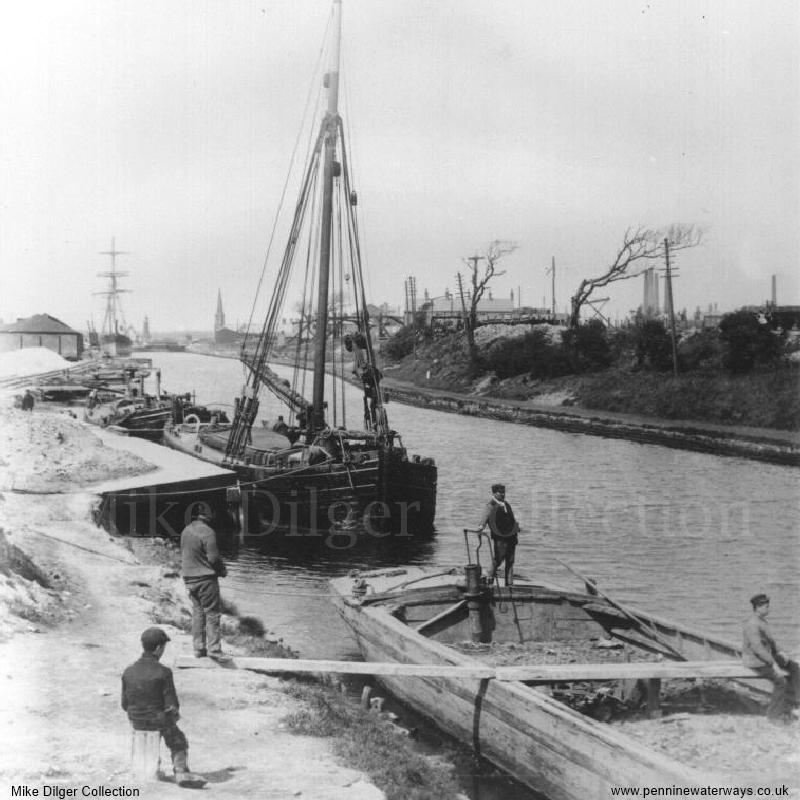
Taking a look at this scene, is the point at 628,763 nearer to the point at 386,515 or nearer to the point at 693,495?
the point at 386,515

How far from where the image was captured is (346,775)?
27.8 ft

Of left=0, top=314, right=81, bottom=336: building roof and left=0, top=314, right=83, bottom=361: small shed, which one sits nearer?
left=0, top=314, right=83, bottom=361: small shed

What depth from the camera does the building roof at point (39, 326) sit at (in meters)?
99.1

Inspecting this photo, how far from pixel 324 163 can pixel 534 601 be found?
63.2 ft

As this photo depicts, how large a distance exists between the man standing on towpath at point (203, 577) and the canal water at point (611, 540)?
3436mm

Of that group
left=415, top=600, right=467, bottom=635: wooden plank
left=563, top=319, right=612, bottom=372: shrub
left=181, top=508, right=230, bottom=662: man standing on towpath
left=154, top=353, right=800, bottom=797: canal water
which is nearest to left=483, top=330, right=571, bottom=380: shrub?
left=563, top=319, right=612, bottom=372: shrub

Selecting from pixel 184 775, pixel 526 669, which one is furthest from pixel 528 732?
pixel 184 775

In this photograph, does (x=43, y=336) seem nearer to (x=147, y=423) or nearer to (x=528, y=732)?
(x=147, y=423)

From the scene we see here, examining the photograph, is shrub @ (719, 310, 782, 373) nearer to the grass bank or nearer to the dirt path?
the dirt path

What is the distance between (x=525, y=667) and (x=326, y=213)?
2136 centimetres

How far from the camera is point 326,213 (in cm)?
2914

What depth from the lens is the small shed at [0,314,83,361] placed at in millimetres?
95250

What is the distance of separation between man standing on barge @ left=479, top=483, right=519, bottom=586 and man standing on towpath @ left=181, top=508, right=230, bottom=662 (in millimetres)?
4900

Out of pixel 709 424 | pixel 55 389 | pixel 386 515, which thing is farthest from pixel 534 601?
pixel 55 389
